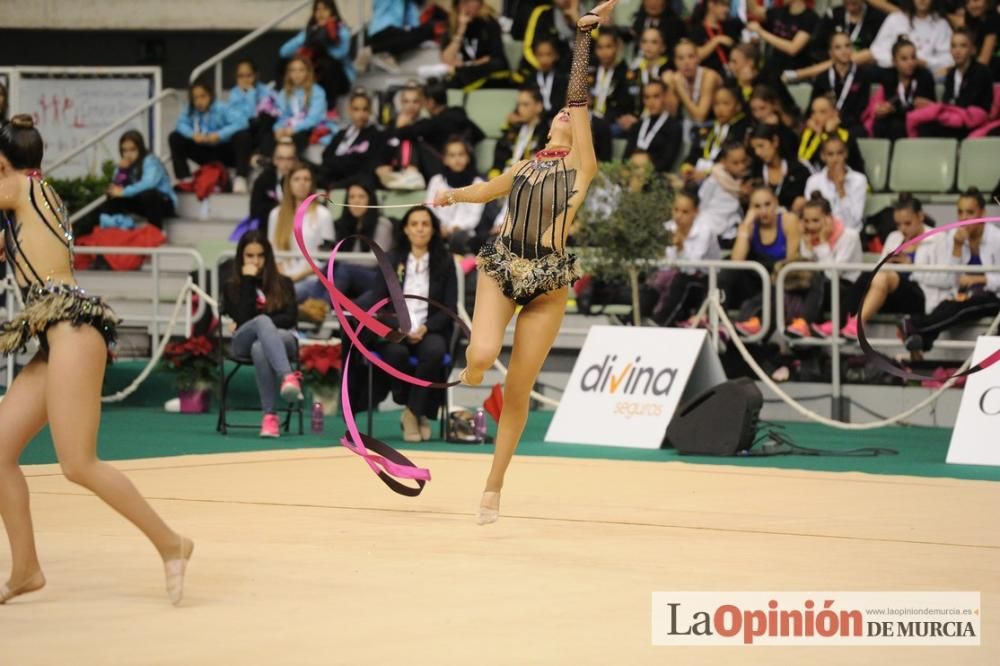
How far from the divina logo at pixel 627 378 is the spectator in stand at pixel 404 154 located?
3.72 m

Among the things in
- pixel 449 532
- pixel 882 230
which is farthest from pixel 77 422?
pixel 882 230

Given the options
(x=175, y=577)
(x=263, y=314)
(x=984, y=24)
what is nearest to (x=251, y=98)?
(x=263, y=314)

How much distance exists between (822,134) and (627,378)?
10.9 feet

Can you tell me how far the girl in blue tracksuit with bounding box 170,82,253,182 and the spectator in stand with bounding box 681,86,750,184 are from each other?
4.33 metres

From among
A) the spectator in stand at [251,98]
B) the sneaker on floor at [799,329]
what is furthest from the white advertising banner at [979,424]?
the spectator in stand at [251,98]

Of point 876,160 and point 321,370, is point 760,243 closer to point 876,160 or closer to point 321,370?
point 876,160

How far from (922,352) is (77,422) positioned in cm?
739

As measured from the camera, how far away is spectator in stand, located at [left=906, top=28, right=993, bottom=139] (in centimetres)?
1267

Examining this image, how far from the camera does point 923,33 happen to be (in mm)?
13391

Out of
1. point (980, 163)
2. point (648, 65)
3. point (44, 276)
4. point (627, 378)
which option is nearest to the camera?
point (44, 276)

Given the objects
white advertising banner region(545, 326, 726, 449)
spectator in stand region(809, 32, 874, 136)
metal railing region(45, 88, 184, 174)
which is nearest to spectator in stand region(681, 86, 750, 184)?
spectator in stand region(809, 32, 874, 136)

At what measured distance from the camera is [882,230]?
12.1 m

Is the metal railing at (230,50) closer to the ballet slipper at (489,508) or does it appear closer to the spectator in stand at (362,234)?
the spectator in stand at (362,234)

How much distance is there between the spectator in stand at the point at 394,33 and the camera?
1556 cm
